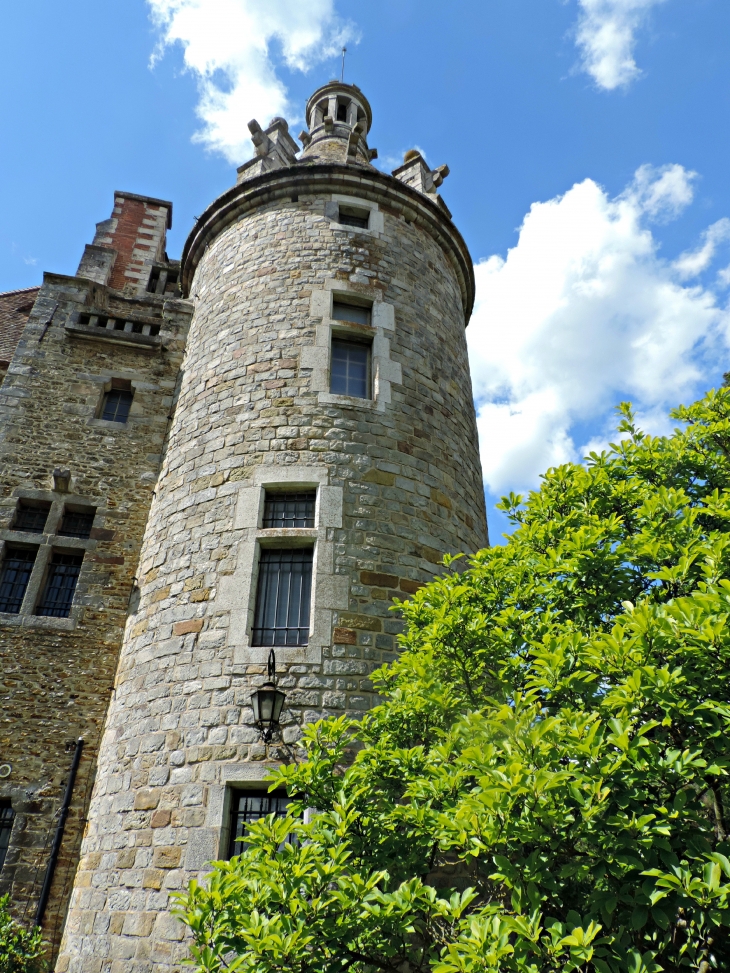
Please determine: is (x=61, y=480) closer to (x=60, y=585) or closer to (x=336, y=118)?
(x=60, y=585)

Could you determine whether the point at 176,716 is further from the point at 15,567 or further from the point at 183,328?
the point at 183,328

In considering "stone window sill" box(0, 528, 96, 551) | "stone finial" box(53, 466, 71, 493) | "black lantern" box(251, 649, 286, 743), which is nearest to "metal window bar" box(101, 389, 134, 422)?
"stone finial" box(53, 466, 71, 493)

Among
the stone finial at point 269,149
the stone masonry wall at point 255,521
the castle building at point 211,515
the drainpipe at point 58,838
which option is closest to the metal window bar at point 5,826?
the castle building at point 211,515

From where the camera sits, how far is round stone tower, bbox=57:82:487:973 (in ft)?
20.4

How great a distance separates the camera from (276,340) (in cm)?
896

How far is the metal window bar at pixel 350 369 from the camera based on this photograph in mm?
8898

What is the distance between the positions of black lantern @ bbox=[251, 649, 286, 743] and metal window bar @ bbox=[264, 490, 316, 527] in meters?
2.09

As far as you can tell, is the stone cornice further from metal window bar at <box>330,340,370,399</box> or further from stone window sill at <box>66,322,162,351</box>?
metal window bar at <box>330,340,370,399</box>

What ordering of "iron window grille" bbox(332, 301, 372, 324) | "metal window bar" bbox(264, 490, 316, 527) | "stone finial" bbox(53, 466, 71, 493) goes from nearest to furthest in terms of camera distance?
"metal window bar" bbox(264, 490, 316, 527)
"iron window grille" bbox(332, 301, 372, 324)
"stone finial" bbox(53, 466, 71, 493)

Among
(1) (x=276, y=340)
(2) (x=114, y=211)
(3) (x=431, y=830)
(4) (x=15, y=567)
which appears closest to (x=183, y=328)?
(1) (x=276, y=340)

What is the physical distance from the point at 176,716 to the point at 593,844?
4708mm

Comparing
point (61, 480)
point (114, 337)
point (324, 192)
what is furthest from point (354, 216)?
point (61, 480)

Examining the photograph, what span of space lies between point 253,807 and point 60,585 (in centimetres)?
515

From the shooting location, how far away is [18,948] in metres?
6.65
